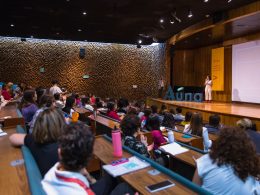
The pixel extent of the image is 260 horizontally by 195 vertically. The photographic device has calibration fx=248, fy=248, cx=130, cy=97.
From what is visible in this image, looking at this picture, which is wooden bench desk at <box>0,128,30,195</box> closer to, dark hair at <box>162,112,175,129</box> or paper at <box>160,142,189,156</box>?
paper at <box>160,142,189,156</box>

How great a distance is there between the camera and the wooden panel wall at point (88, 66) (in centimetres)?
1184

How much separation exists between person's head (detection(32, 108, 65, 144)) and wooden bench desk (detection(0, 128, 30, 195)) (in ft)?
0.91

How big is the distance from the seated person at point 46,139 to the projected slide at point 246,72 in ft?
33.8

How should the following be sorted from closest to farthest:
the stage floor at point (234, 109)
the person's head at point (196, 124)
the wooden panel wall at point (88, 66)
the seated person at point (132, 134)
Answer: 1. the seated person at point (132, 134)
2. the person's head at point (196, 124)
3. the stage floor at point (234, 109)
4. the wooden panel wall at point (88, 66)

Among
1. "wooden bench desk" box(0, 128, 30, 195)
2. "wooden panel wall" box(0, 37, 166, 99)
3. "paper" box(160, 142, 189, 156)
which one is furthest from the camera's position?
"wooden panel wall" box(0, 37, 166, 99)

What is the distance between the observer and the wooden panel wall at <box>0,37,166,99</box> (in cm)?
1184

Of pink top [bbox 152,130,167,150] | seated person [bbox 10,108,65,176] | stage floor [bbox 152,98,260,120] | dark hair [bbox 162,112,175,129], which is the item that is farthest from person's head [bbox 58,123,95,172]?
stage floor [bbox 152,98,260,120]

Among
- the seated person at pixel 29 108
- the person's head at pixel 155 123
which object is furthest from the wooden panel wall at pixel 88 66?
the person's head at pixel 155 123

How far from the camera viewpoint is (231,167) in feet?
5.33

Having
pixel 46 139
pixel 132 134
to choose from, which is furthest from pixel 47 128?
pixel 132 134

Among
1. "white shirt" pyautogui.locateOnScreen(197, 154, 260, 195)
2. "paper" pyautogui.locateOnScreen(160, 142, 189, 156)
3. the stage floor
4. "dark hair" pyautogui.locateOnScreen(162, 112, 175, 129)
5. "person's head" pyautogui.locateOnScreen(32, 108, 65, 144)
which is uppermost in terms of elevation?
"person's head" pyautogui.locateOnScreen(32, 108, 65, 144)

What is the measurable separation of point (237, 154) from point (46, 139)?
52.9 inches

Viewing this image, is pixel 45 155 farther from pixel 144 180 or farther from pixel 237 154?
pixel 237 154

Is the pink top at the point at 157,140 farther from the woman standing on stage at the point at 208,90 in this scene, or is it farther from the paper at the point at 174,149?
the woman standing on stage at the point at 208,90
